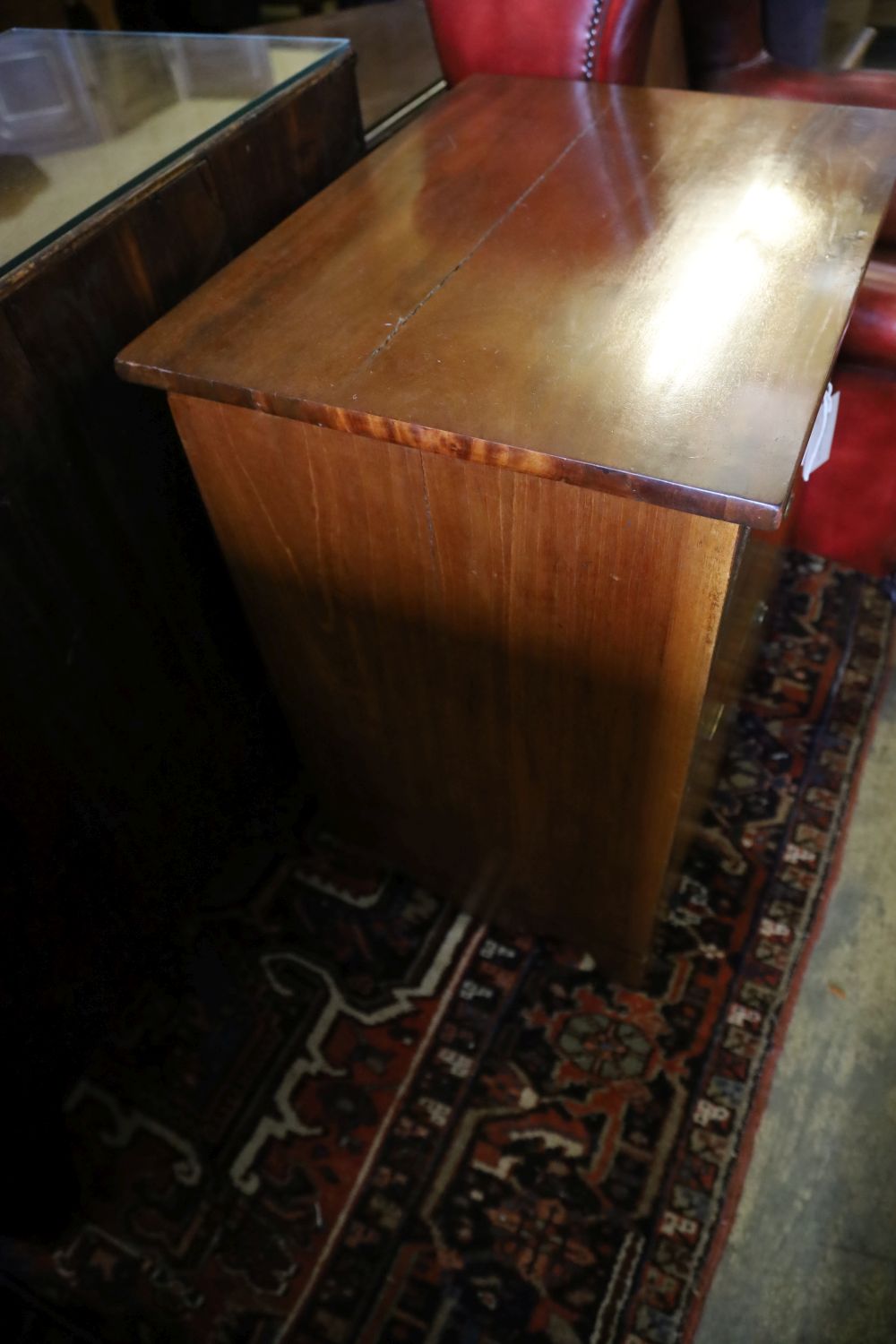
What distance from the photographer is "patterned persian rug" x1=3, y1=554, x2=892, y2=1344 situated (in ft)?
3.32

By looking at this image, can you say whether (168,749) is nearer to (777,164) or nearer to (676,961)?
(676,961)

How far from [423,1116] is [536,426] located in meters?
0.88

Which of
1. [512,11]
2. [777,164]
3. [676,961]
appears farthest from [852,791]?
[512,11]

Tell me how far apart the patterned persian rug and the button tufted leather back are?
3.40 ft

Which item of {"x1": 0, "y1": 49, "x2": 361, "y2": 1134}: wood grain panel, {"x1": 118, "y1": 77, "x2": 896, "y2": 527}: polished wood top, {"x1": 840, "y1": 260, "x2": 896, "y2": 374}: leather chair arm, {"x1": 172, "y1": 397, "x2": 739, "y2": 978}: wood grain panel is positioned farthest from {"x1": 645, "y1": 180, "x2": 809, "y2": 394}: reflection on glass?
{"x1": 0, "y1": 49, "x2": 361, "y2": 1134}: wood grain panel

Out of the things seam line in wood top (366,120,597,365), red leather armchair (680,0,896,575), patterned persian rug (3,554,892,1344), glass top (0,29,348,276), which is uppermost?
glass top (0,29,348,276)

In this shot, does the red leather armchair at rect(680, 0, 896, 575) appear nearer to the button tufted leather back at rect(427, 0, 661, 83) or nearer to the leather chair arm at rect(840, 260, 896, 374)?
the leather chair arm at rect(840, 260, 896, 374)

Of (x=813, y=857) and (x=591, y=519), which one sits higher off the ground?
(x=591, y=519)

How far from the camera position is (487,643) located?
0.87 m

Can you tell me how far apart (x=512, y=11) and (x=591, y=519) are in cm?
87

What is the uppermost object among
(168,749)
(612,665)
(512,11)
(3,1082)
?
(512,11)

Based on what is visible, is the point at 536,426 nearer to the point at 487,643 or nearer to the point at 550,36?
the point at 487,643

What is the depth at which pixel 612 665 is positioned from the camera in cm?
81

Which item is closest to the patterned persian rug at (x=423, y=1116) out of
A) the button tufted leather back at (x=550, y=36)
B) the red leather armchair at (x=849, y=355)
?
the red leather armchair at (x=849, y=355)
